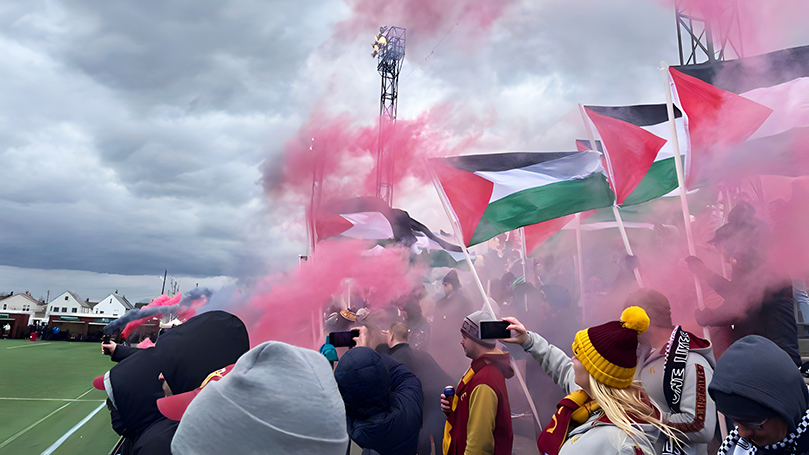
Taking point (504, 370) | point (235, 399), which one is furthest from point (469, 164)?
point (235, 399)

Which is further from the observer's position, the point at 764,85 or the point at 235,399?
the point at 764,85

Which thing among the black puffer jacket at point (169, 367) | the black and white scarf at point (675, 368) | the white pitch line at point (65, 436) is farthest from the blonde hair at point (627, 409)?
the white pitch line at point (65, 436)

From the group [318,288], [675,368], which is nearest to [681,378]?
[675,368]

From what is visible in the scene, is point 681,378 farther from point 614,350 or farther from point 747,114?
point 747,114

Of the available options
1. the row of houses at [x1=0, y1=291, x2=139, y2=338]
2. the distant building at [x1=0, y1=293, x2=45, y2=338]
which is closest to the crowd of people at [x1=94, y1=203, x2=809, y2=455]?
the row of houses at [x1=0, y1=291, x2=139, y2=338]

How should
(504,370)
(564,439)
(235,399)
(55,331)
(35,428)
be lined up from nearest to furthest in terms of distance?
(235,399), (564,439), (504,370), (35,428), (55,331)

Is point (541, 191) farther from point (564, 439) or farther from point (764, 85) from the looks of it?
point (564, 439)

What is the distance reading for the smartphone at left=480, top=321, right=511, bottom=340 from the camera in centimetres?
278

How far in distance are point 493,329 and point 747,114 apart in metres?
4.57

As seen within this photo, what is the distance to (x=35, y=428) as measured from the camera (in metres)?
7.84

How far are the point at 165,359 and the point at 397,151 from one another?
23.9 feet

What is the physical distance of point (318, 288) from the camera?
779cm

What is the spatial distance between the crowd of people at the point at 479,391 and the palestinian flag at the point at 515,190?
2877 mm

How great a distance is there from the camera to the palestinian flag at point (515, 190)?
7055mm
